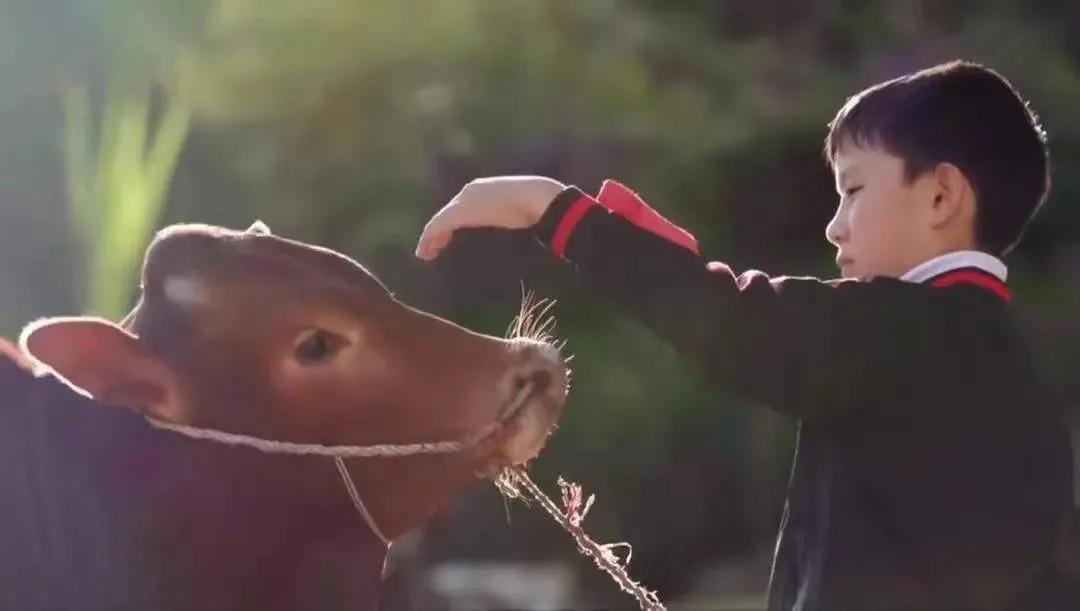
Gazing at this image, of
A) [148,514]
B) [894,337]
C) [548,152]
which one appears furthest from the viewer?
[548,152]

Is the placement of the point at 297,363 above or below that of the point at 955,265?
below

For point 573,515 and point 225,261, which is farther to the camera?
point 573,515

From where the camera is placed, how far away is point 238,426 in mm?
867

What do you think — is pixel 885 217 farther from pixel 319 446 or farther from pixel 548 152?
pixel 548 152

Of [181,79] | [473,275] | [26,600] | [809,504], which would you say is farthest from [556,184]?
[181,79]

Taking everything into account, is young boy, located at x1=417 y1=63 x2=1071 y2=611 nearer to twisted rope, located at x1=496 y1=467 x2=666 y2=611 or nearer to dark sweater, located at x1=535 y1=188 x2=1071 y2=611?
dark sweater, located at x1=535 y1=188 x2=1071 y2=611

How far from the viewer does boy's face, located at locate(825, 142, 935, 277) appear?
1.01 m

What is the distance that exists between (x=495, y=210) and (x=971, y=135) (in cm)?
38

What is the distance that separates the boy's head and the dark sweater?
0.19ft

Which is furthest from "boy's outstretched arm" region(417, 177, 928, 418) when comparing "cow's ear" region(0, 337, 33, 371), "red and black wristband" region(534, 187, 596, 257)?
"cow's ear" region(0, 337, 33, 371)

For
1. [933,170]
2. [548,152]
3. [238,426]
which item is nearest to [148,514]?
[238,426]

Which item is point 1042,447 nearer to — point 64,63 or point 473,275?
point 473,275

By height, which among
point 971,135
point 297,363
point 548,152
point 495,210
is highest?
point 548,152

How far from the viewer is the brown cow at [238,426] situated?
2.72 ft
